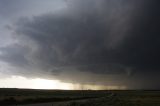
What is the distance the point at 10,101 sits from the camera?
69.4 m

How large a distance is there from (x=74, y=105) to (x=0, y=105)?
1691 centimetres

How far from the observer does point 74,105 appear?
5766 cm

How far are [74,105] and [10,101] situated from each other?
20.4m

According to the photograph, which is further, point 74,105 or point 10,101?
point 10,101

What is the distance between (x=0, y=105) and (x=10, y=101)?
8.68 meters

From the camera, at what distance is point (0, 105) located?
60781 mm

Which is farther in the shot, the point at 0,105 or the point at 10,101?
the point at 10,101

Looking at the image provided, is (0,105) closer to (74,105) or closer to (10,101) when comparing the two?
(10,101)

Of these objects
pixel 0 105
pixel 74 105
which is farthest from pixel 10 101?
pixel 74 105
